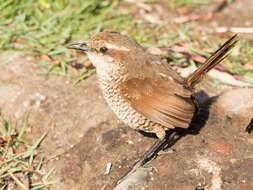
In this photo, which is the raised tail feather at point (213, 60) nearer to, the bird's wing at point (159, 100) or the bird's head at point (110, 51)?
the bird's wing at point (159, 100)

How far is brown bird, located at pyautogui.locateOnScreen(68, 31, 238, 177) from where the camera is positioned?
3.72 meters

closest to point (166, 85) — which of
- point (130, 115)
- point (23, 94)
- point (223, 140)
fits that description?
point (130, 115)

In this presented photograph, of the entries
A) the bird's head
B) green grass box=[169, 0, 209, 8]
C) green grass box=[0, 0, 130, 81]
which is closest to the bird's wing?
the bird's head

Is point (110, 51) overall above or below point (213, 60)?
above

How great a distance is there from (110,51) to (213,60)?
1059mm

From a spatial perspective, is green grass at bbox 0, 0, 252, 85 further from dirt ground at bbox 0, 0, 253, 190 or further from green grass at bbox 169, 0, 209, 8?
green grass at bbox 169, 0, 209, 8

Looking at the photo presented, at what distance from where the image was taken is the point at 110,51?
3.71 metres

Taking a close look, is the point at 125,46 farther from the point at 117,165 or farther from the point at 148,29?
the point at 148,29

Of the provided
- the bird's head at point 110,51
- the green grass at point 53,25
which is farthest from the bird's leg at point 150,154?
the green grass at point 53,25

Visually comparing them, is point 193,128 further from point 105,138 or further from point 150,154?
point 105,138

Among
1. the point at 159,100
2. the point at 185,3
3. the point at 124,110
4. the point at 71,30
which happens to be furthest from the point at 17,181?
the point at 185,3

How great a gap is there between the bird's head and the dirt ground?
966mm

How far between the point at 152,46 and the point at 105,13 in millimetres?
1253

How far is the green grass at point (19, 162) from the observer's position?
4109 mm
